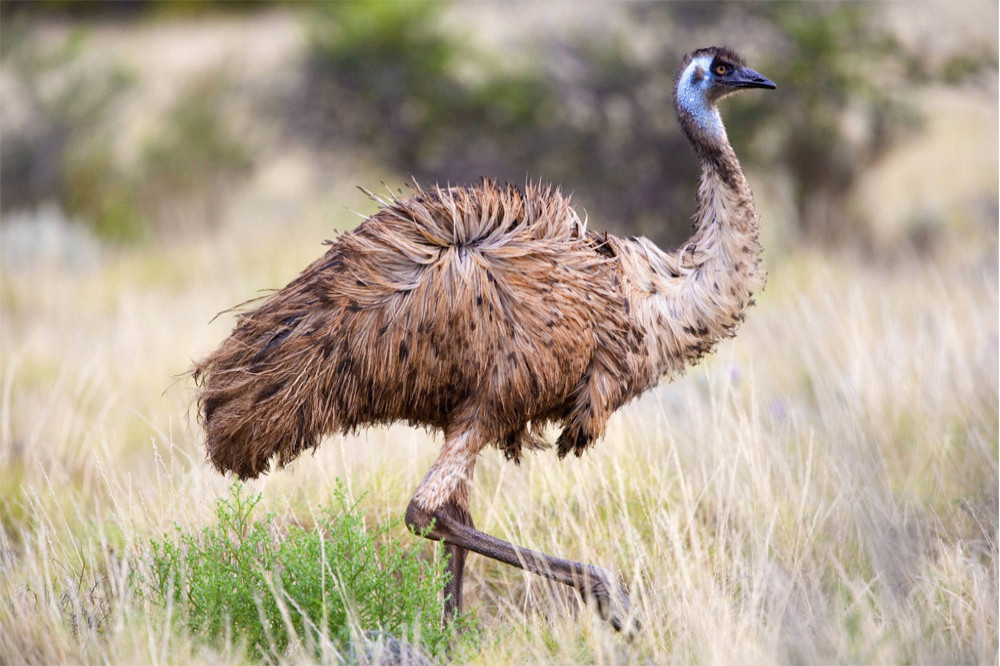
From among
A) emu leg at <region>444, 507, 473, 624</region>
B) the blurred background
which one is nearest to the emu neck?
emu leg at <region>444, 507, 473, 624</region>

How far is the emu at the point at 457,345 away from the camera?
385 centimetres

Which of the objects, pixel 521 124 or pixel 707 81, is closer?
pixel 707 81

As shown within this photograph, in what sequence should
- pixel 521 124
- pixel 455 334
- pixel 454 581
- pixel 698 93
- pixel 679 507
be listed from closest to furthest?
1. pixel 455 334
2. pixel 454 581
3. pixel 698 93
4. pixel 679 507
5. pixel 521 124

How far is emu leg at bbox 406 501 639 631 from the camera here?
152 inches

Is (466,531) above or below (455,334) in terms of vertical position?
below

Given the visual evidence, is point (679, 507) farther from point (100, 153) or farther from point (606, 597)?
point (100, 153)

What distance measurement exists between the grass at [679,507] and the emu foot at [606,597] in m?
0.05

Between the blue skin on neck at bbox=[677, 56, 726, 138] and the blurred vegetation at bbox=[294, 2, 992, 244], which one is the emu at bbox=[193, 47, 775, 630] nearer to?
the blue skin on neck at bbox=[677, 56, 726, 138]

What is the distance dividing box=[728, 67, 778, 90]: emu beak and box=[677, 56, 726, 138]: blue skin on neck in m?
0.10

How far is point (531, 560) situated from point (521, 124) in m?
9.72

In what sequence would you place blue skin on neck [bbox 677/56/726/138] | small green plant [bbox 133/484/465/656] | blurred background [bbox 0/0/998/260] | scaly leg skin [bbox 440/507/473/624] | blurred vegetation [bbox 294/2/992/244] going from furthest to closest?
blurred background [bbox 0/0/998/260] < blurred vegetation [bbox 294/2/992/244] < blue skin on neck [bbox 677/56/726/138] < scaly leg skin [bbox 440/507/473/624] < small green plant [bbox 133/484/465/656]

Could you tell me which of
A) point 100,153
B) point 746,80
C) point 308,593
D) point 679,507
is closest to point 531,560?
point 308,593

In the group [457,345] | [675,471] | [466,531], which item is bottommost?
[466,531]

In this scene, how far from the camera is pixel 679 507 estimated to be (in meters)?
4.70
